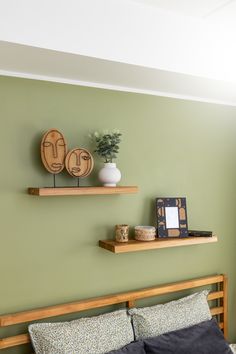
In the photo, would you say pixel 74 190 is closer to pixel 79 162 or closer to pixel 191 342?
pixel 79 162

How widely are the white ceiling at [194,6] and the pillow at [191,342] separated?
194 cm

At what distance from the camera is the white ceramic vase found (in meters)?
2.06

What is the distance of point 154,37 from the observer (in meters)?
1.95

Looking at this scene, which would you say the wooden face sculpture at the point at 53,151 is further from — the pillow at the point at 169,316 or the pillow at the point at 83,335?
the pillow at the point at 169,316

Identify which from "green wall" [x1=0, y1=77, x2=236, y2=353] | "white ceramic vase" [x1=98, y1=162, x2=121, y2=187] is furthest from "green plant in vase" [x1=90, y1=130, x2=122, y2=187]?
"green wall" [x1=0, y1=77, x2=236, y2=353]

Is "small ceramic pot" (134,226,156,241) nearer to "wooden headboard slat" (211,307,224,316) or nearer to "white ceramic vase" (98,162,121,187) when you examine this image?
"white ceramic vase" (98,162,121,187)

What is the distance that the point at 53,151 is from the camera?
1.93m

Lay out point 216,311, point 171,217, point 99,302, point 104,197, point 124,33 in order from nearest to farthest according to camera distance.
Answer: point 124,33 → point 99,302 → point 104,197 → point 171,217 → point 216,311

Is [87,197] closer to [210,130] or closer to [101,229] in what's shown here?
[101,229]

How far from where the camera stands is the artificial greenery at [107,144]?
6.75ft

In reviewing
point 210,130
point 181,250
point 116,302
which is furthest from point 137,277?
point 210,130

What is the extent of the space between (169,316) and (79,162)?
3.77 ft

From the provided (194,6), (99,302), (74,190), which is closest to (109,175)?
(74,190)

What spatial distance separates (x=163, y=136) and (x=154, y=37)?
2.38 feet
